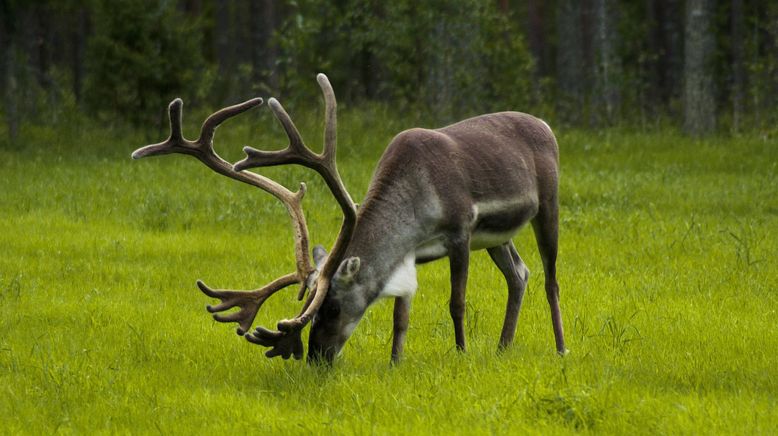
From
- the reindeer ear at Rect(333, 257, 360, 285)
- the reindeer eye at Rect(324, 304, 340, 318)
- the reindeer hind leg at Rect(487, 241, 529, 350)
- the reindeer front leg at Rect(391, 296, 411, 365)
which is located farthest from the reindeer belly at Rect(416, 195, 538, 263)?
the reindeer eye at Rect(324, 304, 340, 318)

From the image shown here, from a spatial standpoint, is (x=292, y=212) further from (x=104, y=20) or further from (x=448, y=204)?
(x=104, y=20)

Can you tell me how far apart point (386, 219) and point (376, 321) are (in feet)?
7.10

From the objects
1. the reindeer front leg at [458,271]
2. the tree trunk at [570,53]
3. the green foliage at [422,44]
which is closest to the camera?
the reindeer front leg at [458,271]

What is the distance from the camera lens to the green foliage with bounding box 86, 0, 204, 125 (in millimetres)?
20625

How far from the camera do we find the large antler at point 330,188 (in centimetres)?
664

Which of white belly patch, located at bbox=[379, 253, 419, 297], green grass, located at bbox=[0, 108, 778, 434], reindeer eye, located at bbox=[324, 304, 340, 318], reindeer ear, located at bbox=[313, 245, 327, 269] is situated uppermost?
reindeer ear, located at bbox=[313, 245, 327, 269]

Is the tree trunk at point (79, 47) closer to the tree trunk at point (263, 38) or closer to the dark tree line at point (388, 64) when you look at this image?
the dark tree line at point (388, 64)

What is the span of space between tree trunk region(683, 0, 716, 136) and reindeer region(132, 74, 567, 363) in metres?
14.3

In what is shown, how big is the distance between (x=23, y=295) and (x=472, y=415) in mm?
4931

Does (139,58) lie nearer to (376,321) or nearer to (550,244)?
(376,321)

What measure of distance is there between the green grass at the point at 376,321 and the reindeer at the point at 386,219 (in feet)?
1.18

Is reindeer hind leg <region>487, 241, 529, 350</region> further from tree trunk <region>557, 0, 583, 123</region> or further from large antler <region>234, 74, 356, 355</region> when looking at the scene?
tree trunk <region>557, 0, 583, 123</region>

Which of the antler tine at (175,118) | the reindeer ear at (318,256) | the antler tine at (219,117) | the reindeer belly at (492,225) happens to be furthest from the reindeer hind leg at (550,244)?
the antler tine at (175,118)

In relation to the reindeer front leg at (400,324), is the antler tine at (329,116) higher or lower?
higher
